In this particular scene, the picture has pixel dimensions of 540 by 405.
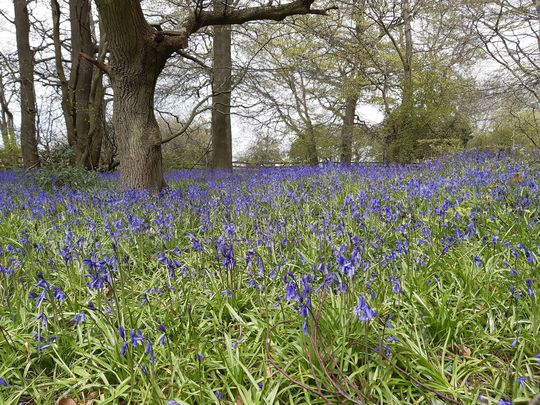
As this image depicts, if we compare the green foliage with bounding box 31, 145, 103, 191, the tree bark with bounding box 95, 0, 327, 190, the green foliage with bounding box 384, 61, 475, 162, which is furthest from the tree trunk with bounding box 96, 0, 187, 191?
the green foliage with bounding box 384, 61, 475, 162

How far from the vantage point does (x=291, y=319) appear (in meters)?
2.00

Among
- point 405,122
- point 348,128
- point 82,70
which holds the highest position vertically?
point 82,70

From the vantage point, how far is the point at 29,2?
12.1m

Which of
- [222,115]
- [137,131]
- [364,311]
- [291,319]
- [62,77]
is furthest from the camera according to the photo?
[222,115]

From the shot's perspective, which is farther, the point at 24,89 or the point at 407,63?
the point at 407,63

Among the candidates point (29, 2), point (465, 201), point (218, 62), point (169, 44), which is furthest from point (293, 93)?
point (465, 201)

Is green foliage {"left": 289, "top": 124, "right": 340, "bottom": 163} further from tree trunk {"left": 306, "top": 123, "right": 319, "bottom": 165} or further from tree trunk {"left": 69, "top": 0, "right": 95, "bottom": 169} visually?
tree trunk {"left": 69, "top": 0, "right": 95, "bottom": 169}

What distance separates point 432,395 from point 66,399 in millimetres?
1722

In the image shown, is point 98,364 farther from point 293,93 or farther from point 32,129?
point 293,93

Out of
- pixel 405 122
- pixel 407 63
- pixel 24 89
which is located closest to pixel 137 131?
pixel 24 89

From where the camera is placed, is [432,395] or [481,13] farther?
[481,13]

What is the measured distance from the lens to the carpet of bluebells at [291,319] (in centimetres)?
172

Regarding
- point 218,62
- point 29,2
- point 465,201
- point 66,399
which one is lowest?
point 66,399

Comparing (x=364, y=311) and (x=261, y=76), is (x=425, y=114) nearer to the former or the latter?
(x=261, y=76)
